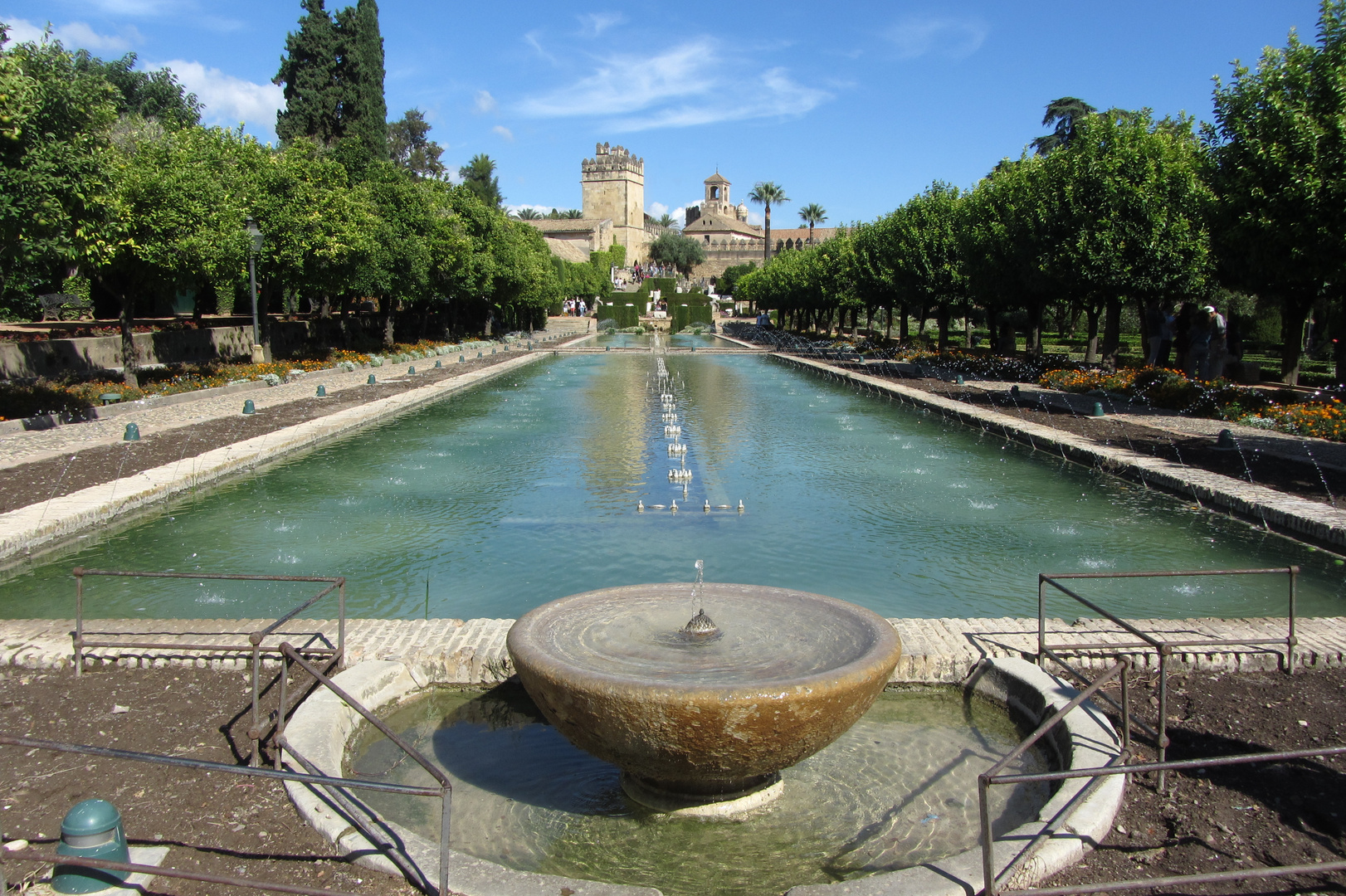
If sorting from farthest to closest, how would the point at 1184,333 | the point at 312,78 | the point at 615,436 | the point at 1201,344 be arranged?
the point at 312,78 → the point at 1184,333 → the point at 1201,344 → the point at 615,436

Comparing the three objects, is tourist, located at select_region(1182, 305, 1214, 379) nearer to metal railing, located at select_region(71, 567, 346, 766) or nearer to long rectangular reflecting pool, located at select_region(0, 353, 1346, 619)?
long rectangular reflecting pool, located at select_region(0, 353, 1346, 619)

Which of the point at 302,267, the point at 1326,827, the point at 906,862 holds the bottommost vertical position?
the point at 906,862

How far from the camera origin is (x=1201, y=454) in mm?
12633

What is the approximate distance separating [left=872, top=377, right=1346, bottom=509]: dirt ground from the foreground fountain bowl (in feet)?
26.8

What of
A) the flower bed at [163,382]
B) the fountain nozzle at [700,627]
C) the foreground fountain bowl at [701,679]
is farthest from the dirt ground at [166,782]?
the flower bed at [163,382]

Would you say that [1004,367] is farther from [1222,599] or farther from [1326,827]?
[1326,827]

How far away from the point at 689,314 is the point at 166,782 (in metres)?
74.7

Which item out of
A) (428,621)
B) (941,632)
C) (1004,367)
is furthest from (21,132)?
(1004,367)

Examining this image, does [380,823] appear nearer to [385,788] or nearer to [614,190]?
[385,788]

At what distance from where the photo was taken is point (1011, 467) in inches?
512

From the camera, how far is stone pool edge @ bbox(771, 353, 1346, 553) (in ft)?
29.7

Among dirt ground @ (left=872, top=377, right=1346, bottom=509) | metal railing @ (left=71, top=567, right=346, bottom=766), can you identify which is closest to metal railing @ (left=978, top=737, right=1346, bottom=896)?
metal railing @ (left=71, top=567, right=346, bottom=766)

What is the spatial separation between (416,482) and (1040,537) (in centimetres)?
753

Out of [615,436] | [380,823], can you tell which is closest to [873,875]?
[380,823]
